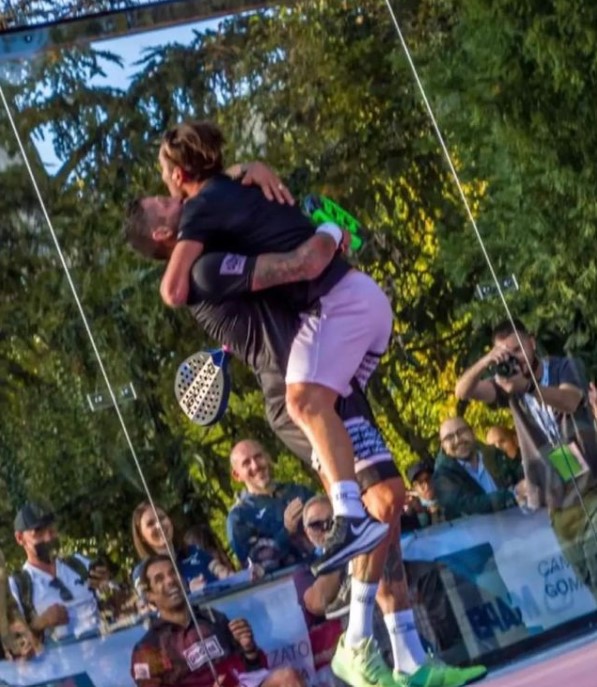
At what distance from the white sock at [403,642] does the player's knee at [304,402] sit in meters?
0.75

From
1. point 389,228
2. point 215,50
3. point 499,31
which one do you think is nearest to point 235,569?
point 389,228

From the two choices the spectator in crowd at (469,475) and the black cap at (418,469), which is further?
the spectator in crowd at (469,475)

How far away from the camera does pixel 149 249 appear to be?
6.55m

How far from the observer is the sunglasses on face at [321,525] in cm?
656

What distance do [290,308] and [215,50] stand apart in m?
1.02

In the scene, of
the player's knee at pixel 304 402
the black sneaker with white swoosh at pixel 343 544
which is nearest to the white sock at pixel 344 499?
the black sneaker with white swoosh at pixel 343 544

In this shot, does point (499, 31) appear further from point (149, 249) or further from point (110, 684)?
point (110, 684)

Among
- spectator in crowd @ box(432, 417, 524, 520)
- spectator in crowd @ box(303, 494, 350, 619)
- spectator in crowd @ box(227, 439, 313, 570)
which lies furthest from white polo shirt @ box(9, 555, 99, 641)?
spectator in crowd @ box(432, 417, 524, 520)

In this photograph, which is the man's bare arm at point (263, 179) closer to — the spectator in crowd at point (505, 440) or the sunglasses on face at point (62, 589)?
the spectator in crowd at point (505, 440)

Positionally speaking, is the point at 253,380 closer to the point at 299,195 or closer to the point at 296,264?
the point at 296,264

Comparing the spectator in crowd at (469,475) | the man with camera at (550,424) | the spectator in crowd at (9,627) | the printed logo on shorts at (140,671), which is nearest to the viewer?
the spectator in crowd at (9,627)

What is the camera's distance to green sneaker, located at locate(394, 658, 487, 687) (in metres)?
6.60

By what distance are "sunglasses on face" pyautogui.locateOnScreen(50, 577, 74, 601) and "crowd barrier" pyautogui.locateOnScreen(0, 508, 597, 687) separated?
15cm

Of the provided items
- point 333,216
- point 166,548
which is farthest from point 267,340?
point 166,548
